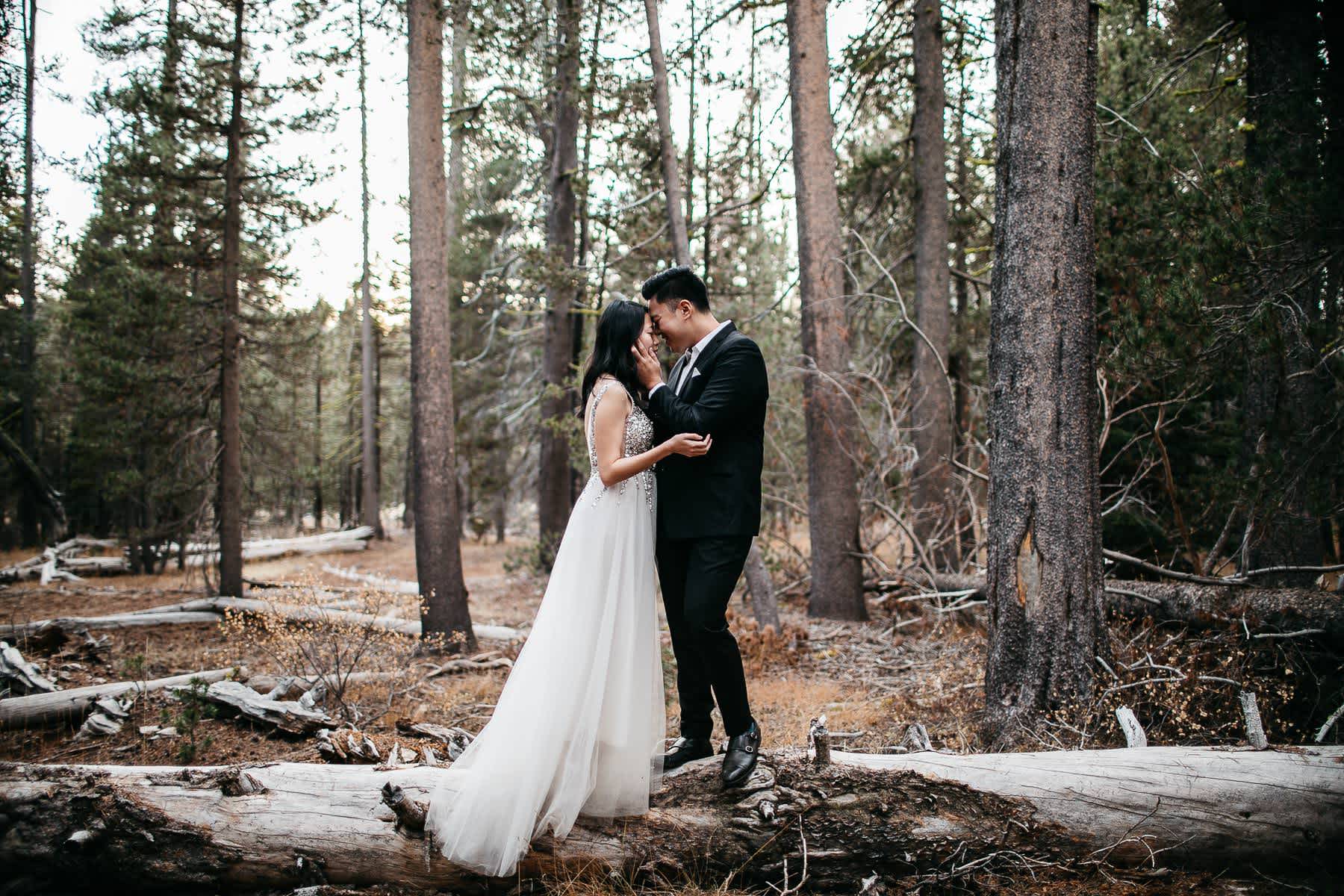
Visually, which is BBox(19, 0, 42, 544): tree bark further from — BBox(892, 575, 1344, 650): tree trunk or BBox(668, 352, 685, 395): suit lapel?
BBox(892, 575, 1344, 650): tree trunk

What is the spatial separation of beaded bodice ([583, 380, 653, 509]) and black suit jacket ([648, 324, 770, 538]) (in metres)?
0.14

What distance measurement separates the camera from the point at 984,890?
3.37m

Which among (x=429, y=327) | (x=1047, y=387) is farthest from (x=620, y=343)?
(x=429, y=327)

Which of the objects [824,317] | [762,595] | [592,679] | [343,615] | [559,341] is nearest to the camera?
[592,679]

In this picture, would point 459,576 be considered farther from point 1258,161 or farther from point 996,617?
point 1258,161

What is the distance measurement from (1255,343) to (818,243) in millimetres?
5036

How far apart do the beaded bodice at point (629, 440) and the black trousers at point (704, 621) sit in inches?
12.9

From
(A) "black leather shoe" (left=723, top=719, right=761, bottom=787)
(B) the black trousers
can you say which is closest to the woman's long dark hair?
(B) the black trousers

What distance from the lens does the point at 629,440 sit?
3.88 m

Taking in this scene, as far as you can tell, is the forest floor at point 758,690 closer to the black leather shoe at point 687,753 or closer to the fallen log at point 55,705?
the fallen log at point 55,705

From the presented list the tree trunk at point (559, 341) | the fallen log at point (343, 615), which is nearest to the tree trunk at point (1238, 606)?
the fallen log at point (343, 615)

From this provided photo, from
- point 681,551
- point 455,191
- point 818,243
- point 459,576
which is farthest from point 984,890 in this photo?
point 455,191

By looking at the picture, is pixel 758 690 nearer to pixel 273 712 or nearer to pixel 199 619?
pixel 273 712

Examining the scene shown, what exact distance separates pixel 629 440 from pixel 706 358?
560mm
